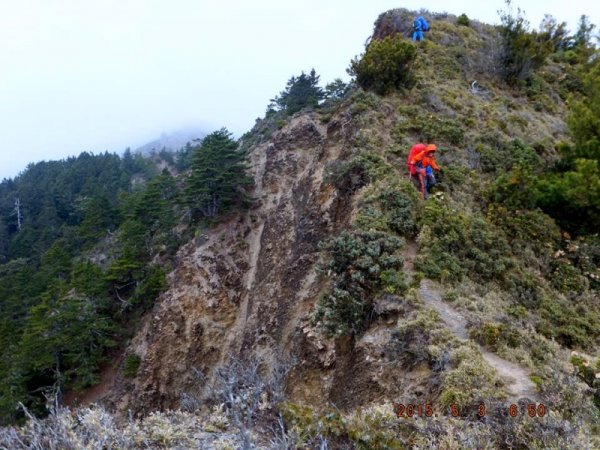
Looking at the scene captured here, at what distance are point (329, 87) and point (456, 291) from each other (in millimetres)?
23839

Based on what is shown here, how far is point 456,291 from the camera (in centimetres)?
939

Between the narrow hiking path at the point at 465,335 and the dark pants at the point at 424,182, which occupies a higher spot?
the dark pants at the point at 424,182

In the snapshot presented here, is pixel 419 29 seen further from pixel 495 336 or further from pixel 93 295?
pixel 93 295

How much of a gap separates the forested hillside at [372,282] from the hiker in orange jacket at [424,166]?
29 cm

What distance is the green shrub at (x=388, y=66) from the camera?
56.6 feet

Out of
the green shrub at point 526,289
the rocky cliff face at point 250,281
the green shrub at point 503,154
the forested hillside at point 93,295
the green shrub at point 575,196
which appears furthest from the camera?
the forested hillside at point 93,295

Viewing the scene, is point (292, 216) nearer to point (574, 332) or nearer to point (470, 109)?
point (470, 109)

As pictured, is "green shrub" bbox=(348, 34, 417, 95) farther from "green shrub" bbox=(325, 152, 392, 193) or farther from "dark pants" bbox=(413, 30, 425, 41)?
"green shrub" bbox=(325, 152, 392, 193)

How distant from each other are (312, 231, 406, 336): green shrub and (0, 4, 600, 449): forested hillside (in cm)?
5

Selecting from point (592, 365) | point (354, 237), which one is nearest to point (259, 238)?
point (354, 237)

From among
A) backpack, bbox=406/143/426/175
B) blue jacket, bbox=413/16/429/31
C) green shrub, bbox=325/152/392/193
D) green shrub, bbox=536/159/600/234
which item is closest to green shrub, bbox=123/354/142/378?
green shrub, bbox=325/152/392/193

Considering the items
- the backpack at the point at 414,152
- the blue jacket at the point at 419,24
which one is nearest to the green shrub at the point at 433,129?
the backpack at the point at 414,152

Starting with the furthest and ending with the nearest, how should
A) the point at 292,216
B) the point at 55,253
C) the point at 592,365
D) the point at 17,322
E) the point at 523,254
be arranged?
1. the point at 55,253
2. the point at 17,322
3. the point at 292,216
4. the point at 523,254
5. the point at 592,365

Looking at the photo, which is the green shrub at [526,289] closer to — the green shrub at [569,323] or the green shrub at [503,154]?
the green shrub at [569,323]
